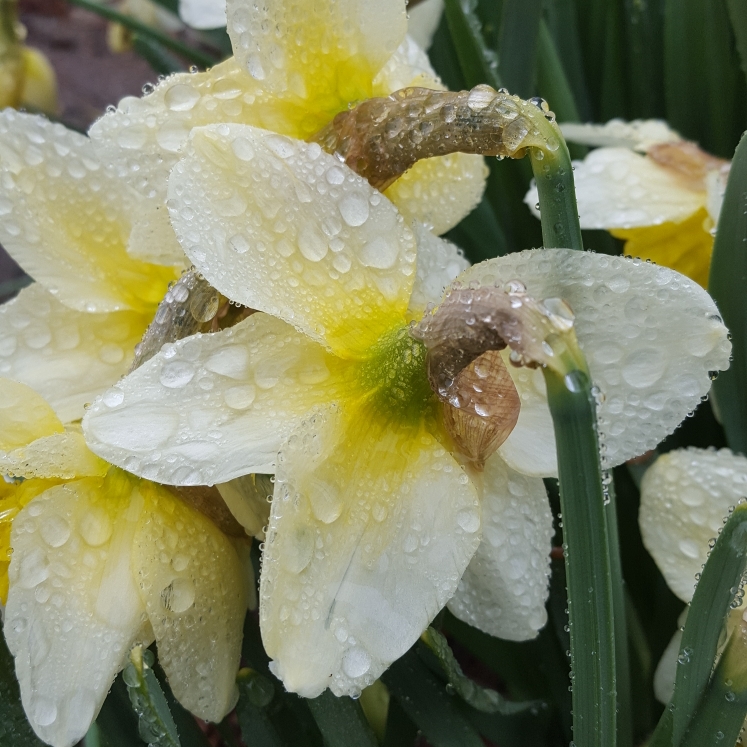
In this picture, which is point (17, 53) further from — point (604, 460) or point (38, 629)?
point (604, 460)

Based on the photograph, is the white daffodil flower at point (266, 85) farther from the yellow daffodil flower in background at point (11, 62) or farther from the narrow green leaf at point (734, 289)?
the yellow daffodil flower in background at point (11, 62)

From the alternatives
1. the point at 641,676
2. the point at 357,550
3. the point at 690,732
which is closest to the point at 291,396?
the point at 357,550

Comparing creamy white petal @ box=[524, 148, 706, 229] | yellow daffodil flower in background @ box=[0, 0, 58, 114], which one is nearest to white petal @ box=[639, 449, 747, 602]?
creamy white petal @ box=[524, 148, 706, 229]

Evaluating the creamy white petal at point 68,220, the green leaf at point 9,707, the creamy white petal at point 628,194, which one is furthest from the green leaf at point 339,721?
the creamy white petal at point 628,194

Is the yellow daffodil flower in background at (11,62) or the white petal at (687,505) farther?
the yellow daffodil flower in background at (11,62)

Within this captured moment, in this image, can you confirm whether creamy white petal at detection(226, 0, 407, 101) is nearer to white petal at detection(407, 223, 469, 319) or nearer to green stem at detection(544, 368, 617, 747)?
white petal at detection(407, 223, 469, 319)

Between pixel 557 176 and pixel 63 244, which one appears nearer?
pixel 557 176

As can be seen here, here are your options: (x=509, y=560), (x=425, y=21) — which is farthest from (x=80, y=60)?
(x=509, y=560)
